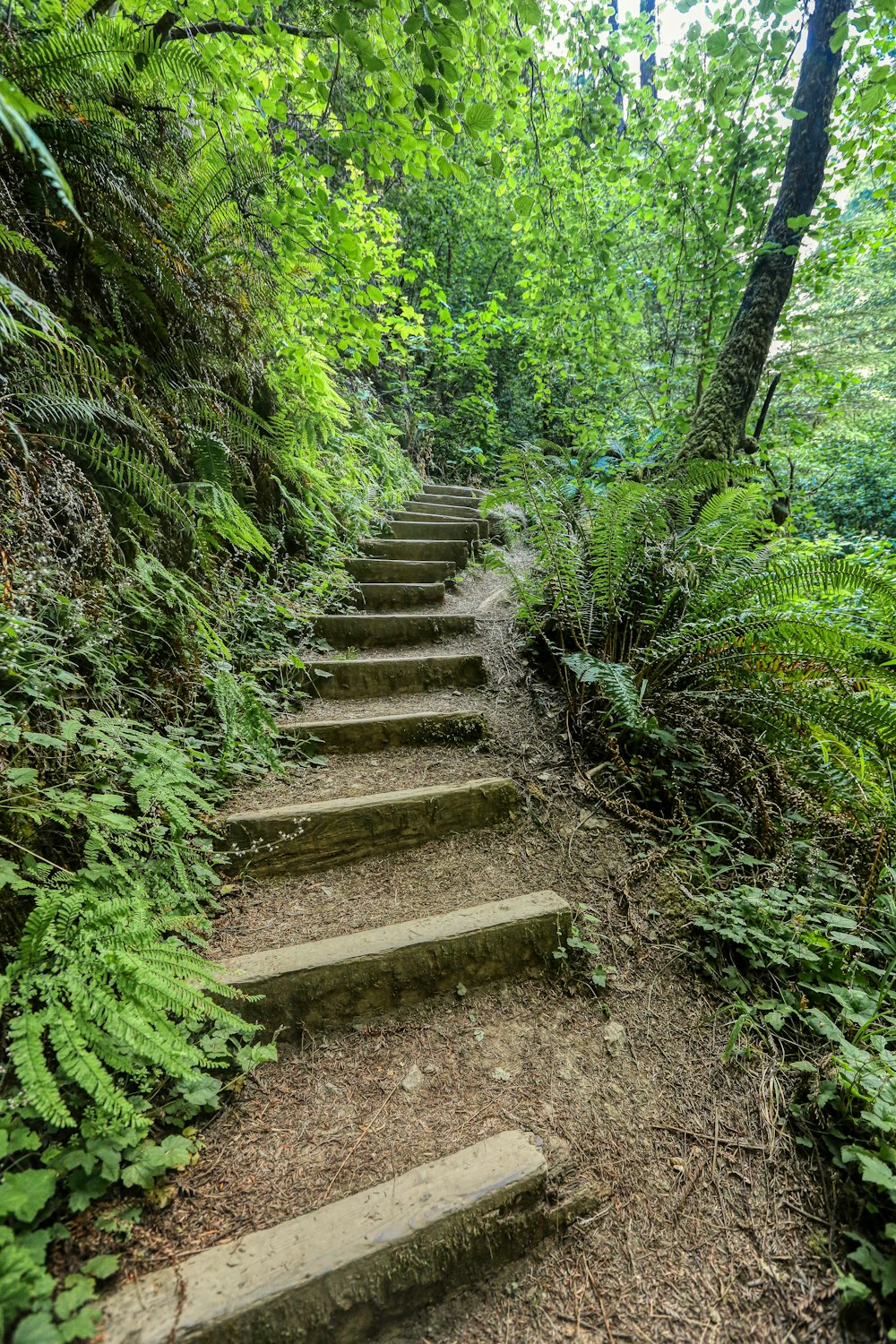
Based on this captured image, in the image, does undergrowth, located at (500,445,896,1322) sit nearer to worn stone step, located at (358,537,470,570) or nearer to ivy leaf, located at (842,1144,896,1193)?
ivy leaf, located at (842,1144,896,1193)

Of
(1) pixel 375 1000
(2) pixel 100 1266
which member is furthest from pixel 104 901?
(1) pixel 375 1000

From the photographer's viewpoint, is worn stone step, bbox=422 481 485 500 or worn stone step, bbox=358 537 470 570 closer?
worn stone step, bbox=358 537 470 570

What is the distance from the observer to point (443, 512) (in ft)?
18.7

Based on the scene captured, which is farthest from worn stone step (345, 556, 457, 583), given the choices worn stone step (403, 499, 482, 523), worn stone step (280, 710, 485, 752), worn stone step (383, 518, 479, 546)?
worn stone step (280, 710, 485, 752)

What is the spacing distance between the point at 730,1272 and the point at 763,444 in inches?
202

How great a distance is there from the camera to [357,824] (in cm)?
197

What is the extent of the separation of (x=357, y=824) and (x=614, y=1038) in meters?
1.06

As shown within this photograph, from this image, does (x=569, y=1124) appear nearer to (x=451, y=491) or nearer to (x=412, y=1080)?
(x=412, y=1080)

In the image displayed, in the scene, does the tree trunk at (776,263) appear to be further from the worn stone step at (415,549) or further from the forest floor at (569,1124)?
the forest floor at (569,1124)

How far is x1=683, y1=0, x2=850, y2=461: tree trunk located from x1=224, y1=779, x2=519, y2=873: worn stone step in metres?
3.18

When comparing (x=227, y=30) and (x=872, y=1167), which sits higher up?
(x=227, y=30)

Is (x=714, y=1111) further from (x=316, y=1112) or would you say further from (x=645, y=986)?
(x=316, y=1112)

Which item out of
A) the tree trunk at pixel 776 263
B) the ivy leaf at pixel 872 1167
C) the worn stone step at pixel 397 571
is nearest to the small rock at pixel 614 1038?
the ivy leaf at pixel 872 1167

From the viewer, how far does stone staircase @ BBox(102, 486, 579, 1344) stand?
92 centimetres
